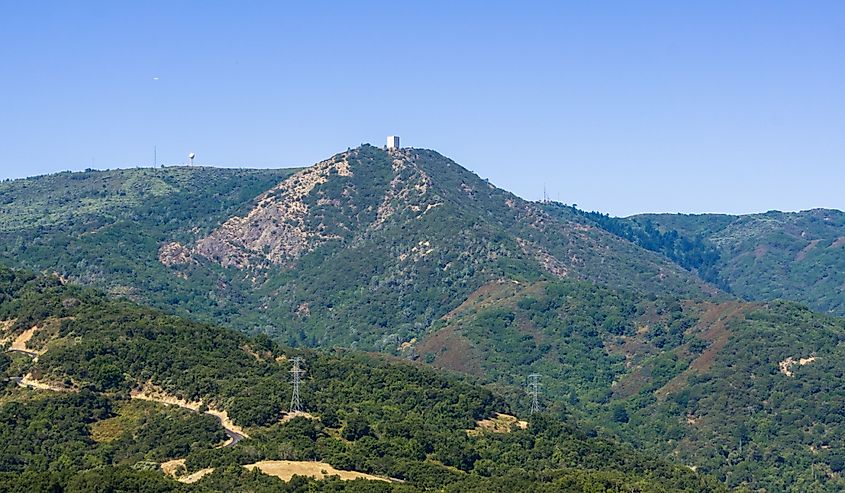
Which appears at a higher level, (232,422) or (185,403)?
(185,403)

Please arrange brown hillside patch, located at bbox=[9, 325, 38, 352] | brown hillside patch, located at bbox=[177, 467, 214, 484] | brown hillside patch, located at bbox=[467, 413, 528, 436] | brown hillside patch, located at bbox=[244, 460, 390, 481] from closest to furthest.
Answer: brown hillside patch, located at bbox=[177, 467, 214, 484], brown hillside patch, located at bbox=[244, 460, 390, 481], brown hillside patch, located at bbox=[467, 413, 528, 436], brown hillside patch, located at bbox=[9, 325, 38, 352]

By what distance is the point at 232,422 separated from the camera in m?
147

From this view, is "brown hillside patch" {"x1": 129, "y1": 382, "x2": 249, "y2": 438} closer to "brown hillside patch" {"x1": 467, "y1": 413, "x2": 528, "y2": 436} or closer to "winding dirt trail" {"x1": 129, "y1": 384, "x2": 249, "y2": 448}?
"winding dirt trail" {"x1": 129, "y1": 384, "x2": 249, "y2": 448}

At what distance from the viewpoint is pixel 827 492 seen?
7781 inches

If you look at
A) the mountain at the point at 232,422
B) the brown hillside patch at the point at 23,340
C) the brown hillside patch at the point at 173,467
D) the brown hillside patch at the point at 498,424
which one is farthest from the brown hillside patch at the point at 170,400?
the brown hillside patch at the point at 498,424

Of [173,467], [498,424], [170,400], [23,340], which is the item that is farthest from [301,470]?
[23,340]

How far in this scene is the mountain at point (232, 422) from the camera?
12938 centimetres

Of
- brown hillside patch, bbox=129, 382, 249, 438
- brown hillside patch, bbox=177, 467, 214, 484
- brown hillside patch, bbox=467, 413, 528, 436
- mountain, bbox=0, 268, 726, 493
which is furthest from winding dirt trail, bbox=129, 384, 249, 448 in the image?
brown hillside patch, bbox=467, 413, 528, 436

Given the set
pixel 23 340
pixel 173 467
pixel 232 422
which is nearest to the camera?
pixel 173 467

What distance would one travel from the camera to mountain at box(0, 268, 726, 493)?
129375 millimetres

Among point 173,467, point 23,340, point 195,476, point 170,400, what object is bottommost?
point 195,476

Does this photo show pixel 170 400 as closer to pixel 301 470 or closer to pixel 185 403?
pixel 185 403

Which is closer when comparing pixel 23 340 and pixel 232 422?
pixel 232 422

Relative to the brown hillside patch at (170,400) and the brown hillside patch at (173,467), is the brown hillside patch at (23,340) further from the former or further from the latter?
the brown hillside patch at (173,467)
